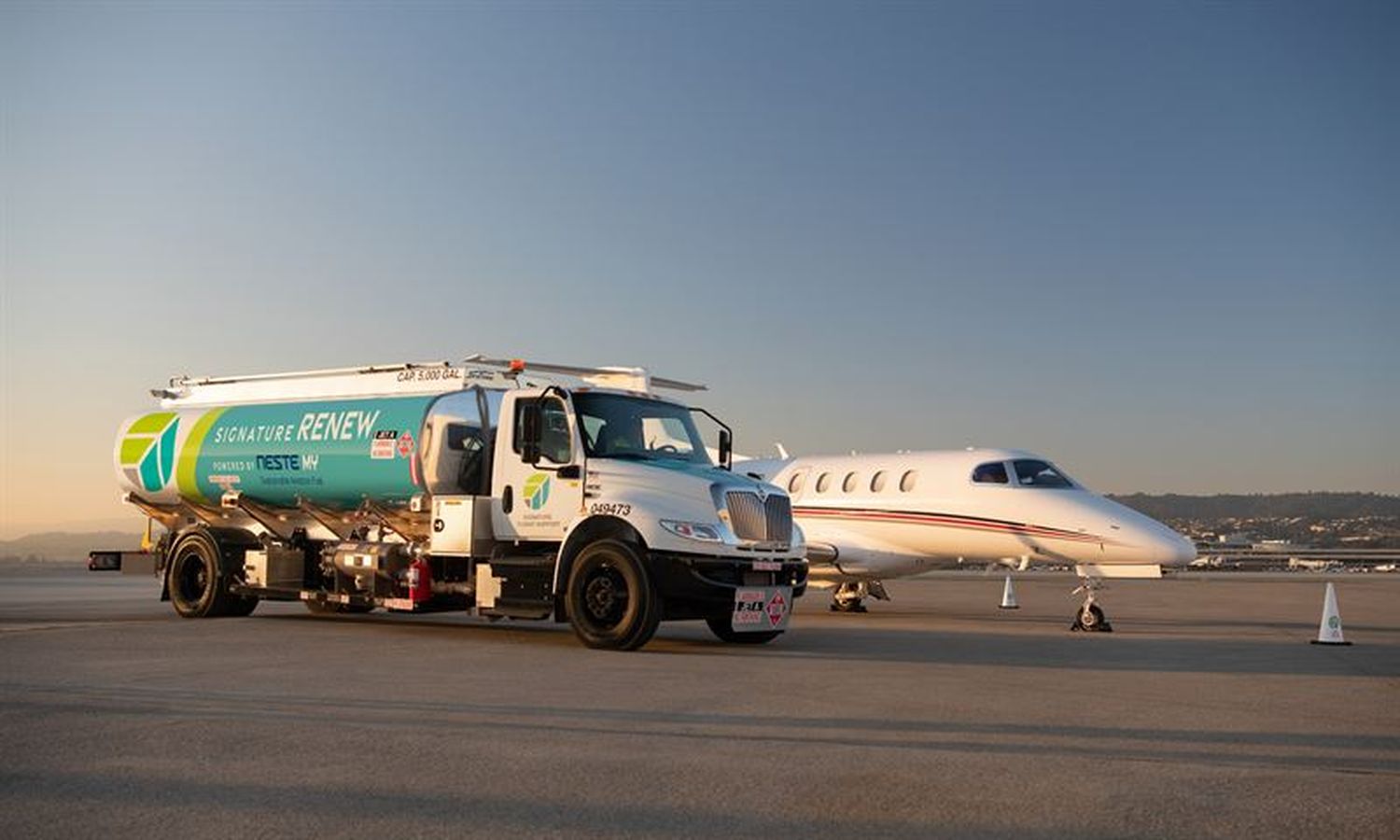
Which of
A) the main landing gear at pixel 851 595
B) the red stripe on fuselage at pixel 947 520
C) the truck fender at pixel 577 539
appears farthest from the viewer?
the main landing gear at pixel 851 595

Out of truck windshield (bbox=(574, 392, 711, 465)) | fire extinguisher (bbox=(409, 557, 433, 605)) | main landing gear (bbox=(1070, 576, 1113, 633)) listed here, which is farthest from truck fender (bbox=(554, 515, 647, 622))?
main landing gear (bbox=(1070, 576, 1113, 633))

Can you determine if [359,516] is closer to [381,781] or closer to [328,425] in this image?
[328,425]

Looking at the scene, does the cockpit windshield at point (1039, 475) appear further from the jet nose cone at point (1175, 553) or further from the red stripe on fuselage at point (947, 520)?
the jet nose cone at point (1175, 553)

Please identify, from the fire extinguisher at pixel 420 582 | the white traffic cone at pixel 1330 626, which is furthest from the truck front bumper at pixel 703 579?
the white traffic cone at pixel 1330 626

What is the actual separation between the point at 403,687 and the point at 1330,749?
7.08 meters

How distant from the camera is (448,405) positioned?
1655 cm

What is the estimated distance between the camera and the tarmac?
5.86 metres

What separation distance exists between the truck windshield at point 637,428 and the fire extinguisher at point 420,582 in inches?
127

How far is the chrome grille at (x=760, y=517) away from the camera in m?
14.4

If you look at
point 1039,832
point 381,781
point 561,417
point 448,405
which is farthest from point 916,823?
point 448,405
